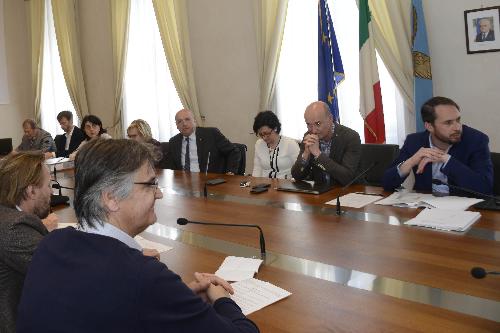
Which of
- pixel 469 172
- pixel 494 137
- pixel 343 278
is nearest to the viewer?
pixel 343 278

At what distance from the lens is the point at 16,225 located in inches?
70.6

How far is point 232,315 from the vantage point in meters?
1.33

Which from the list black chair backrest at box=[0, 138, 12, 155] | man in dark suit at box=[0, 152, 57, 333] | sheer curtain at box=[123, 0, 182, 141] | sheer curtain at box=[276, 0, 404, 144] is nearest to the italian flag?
sheer curtain at box=[276, 0, 404, 144]

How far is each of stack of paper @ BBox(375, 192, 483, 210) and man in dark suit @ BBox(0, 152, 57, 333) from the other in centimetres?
180

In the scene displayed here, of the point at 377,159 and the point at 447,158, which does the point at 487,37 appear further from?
the point at 447,158

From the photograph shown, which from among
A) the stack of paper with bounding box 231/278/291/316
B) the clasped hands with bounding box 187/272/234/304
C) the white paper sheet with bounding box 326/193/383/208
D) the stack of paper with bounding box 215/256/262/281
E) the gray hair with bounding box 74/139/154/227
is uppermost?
the gray hair with bounding box 74/139/154/227

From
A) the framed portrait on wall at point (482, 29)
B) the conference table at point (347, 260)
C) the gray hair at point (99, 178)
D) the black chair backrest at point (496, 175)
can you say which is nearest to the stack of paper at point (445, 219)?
the conference table at point (347, 260)

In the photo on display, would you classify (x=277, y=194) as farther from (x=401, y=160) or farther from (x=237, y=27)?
(x=237, y=27)

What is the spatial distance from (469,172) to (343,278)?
1407 mm

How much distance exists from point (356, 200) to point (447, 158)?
583 mm

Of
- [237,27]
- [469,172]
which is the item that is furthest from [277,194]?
[237,27]

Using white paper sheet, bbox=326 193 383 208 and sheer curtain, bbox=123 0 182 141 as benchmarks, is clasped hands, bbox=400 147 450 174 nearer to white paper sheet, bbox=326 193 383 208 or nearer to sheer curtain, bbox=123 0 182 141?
white paper sheet, bbox=326 193 383 208

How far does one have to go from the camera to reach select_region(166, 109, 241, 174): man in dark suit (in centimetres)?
477

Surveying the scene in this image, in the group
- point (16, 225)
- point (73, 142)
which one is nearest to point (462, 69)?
point (16, 225)
